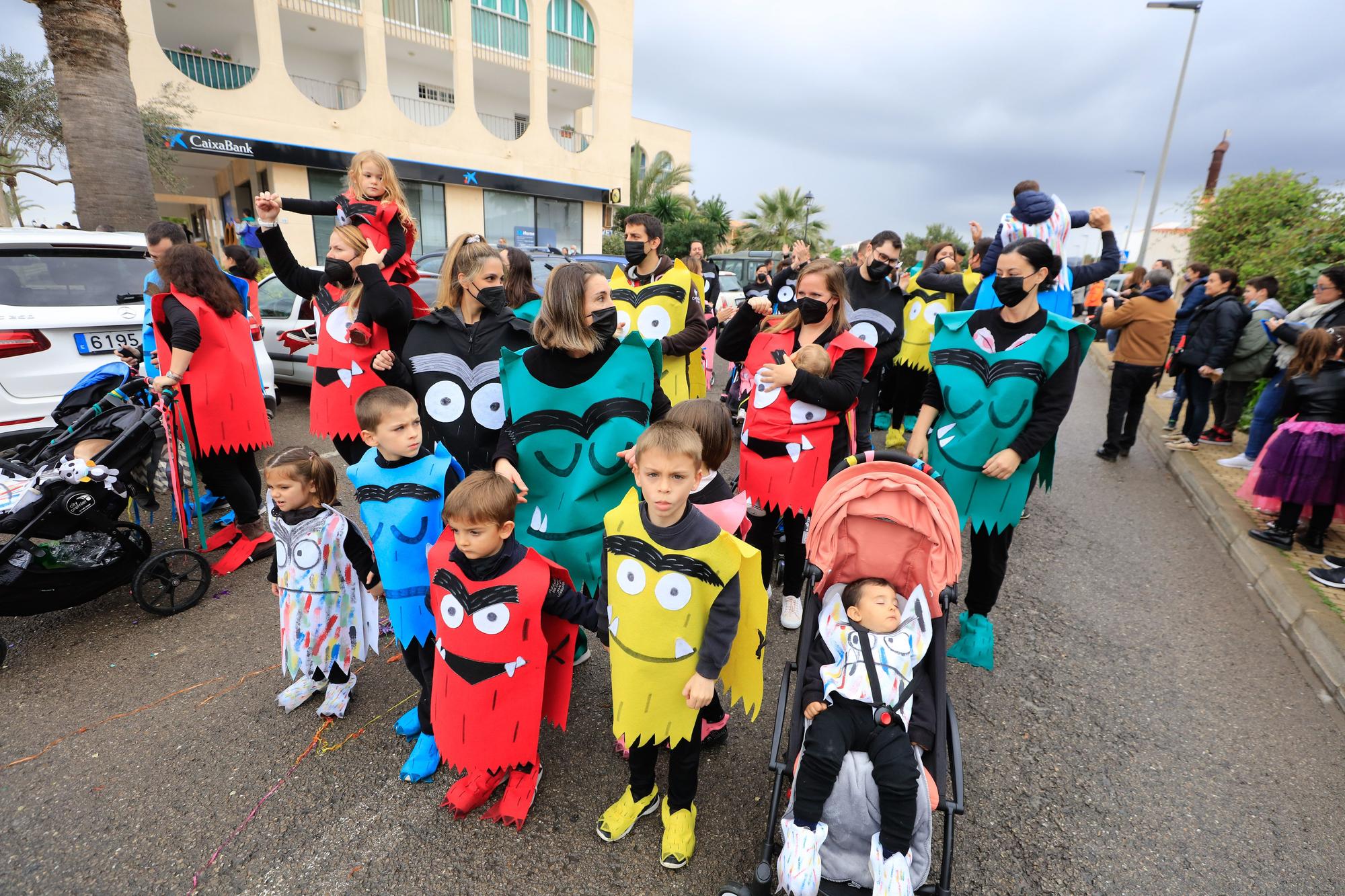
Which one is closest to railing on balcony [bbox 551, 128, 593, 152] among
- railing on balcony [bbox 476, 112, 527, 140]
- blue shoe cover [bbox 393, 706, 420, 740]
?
railing on balcony [bbox 476, 112, 527, 140]

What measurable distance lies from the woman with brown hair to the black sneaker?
7069 millimetres

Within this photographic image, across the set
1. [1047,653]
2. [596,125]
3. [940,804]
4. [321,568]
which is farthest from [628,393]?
[596,125]

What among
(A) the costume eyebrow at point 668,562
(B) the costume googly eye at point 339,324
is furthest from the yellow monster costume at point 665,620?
(B) the costume googly eye at point 339,324

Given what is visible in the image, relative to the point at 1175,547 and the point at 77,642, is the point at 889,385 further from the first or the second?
the point at 77,642

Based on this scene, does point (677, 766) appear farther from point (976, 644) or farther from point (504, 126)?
point (504, 126)

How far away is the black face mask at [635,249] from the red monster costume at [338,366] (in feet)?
5.13

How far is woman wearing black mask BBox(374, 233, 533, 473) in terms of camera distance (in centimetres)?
287

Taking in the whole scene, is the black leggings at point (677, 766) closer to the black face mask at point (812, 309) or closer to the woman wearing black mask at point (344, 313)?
the black face mask at point (812, 309)

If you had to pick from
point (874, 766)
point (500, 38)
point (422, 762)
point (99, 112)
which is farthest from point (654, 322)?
point (500, 38)

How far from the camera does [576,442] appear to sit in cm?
262

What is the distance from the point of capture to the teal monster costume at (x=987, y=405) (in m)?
2.86

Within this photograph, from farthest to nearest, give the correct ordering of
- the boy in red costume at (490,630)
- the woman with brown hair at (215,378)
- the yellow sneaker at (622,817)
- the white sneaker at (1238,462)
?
the white sneaker at (1238,462) → the woman with brown hair at (215,378) → the yellow sneaker at (622,817) → the boy in red costume at (490,630)

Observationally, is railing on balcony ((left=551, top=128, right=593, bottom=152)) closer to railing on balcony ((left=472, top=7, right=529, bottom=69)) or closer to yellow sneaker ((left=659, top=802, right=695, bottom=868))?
railing on balcony ((left=472, top=7, right=529, bottom=69))

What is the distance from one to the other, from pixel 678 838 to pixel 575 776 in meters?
0.57
